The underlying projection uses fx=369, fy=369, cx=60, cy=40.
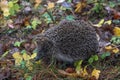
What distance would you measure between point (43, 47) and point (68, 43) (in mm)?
257

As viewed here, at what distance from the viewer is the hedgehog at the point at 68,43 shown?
12.2 ft

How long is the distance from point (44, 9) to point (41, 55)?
4.74 ft

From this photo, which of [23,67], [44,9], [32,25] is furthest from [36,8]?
[23,67]

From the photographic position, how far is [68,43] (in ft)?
12.3

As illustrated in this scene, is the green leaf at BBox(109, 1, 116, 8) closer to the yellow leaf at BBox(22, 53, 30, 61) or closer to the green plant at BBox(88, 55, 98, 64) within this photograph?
the green plant at BBox(88, 55, 98, 64)

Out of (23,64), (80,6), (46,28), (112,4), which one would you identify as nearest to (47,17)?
(46,28)

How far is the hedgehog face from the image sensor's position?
3.71m

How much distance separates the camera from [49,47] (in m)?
3.72

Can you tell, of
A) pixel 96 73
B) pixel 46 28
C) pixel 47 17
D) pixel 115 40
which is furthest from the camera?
pixel 47 17

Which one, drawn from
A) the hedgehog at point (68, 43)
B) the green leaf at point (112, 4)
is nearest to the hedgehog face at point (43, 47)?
the hedgehog at point (68, 43)

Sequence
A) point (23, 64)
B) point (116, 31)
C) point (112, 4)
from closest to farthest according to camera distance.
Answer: point (23, 64)
point (116, 31)
point (112, 4)

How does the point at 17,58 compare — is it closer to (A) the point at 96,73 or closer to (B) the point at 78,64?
(B) the point at 78,64

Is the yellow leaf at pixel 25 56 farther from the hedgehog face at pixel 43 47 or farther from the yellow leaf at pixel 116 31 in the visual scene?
the yellow leaf at pixel 116 31

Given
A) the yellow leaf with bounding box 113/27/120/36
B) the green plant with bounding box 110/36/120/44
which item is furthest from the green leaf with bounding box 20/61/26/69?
the yellow leaf with bounding box 113/27/120/36
